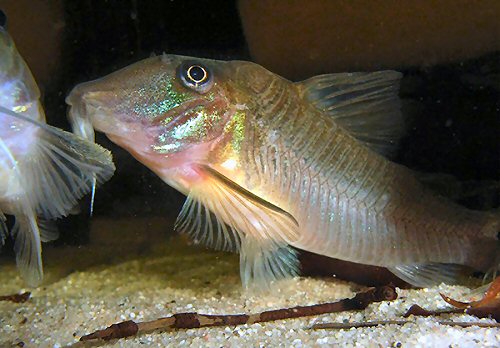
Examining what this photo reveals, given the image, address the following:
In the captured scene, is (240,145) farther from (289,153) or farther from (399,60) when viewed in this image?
(399,60)

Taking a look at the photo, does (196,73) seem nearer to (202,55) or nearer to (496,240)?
(202,55)

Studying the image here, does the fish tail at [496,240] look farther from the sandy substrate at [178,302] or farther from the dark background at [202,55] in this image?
the dark background at [202,55]

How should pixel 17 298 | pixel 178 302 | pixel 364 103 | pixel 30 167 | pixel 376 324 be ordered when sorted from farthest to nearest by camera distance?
pixel 17 298 → pixel 364 103 → pixel 178 302 → pixel 30 167 → pixel 376 324

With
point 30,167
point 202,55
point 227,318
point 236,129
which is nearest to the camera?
point 227,318

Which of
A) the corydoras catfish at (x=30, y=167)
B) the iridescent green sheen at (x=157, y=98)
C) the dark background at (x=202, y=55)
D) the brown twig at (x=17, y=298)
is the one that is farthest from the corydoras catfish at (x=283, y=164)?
the brown twig at (x=17, y=298)

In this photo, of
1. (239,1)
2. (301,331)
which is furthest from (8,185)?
(239,1)

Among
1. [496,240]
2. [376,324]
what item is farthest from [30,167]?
[496,240]

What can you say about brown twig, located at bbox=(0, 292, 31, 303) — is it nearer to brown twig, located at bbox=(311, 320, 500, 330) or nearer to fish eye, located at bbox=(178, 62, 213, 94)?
fish eye, located at bbox=(178, 62, 213, 94)
